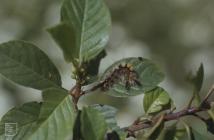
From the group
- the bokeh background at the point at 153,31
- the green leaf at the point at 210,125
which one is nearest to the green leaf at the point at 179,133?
the green leaf at the point at 210,125

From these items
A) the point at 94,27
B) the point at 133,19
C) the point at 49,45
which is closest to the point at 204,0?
the point at 133,19

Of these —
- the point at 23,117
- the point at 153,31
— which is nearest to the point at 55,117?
the point at 23,117

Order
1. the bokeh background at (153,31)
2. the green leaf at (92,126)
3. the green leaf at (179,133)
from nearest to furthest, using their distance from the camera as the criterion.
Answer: the green leaf at (92,126) < the green leaf at (179,133) < the bokeh background at (153,31)

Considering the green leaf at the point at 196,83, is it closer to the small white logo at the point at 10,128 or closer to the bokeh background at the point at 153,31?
the small white logo at the point at 10,128

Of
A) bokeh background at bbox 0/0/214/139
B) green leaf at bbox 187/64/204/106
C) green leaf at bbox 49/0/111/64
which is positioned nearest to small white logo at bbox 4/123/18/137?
green leaf at bbox 49/0/111/64

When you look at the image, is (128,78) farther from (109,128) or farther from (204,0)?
(204,0)
